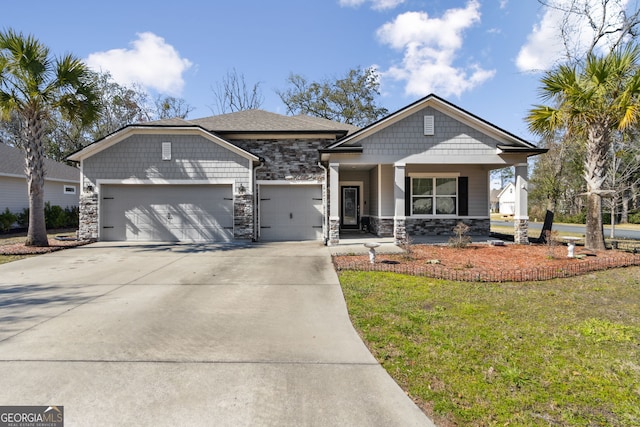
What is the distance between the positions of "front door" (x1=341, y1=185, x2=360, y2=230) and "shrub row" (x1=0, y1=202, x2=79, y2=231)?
1618 centimetres

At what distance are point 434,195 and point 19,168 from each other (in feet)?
71.9

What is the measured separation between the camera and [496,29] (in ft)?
47.1

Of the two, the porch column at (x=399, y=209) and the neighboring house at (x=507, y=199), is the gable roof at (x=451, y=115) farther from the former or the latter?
the neighboring house at (x=507, y=199)

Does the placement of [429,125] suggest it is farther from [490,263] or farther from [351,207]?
[351,207]

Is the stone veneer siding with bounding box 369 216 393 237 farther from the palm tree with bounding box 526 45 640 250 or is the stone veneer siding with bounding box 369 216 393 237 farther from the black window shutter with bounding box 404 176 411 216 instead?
the palm tree with bounding box 526 45 640 250

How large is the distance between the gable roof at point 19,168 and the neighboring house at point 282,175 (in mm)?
5265

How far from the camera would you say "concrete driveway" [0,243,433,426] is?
273cm

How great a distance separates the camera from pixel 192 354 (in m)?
3.69

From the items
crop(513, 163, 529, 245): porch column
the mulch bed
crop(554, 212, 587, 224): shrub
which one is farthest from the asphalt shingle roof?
crop(554, 212, 587, 224): shrub

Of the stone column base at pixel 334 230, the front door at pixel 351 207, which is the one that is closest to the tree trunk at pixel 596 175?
the stone column base at pixel 334 230

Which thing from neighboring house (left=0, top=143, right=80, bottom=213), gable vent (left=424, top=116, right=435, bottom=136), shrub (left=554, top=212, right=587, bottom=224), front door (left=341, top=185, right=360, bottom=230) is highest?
gable vent (left=424, top=116, right=435, bottom=136)

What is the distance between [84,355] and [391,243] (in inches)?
394
